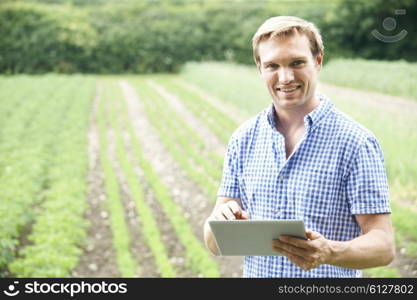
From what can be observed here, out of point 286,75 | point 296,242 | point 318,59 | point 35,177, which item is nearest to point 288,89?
point 286,75

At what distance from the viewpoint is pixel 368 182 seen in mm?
1575

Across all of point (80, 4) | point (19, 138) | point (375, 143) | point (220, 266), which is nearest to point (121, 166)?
point (19, 138)

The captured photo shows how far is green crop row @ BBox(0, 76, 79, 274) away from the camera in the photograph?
4881mm

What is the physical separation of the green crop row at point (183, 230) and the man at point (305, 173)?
2750mm

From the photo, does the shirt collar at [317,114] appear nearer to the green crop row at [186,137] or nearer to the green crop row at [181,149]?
the green crop row at [181,149]

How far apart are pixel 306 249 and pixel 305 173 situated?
0.85 ft

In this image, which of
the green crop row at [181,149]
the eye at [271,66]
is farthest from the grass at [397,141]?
the eye at [271,66]

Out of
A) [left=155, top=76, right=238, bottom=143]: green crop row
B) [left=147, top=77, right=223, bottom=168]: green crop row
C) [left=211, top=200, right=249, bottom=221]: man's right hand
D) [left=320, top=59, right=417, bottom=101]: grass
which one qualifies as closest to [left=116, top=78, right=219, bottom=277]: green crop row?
[left=147, top=77, right=223, bottom=168]: green crop row

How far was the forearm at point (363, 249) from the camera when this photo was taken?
1.55 metres

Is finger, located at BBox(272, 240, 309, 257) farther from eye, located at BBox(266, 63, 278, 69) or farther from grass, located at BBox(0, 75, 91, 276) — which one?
grass, located at BBox(0, 75, 91, 276)

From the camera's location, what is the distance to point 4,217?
4891 mm

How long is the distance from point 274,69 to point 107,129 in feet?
33.4

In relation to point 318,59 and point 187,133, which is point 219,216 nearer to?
point 318,59

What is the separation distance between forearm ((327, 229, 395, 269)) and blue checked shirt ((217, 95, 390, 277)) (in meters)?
0.08
